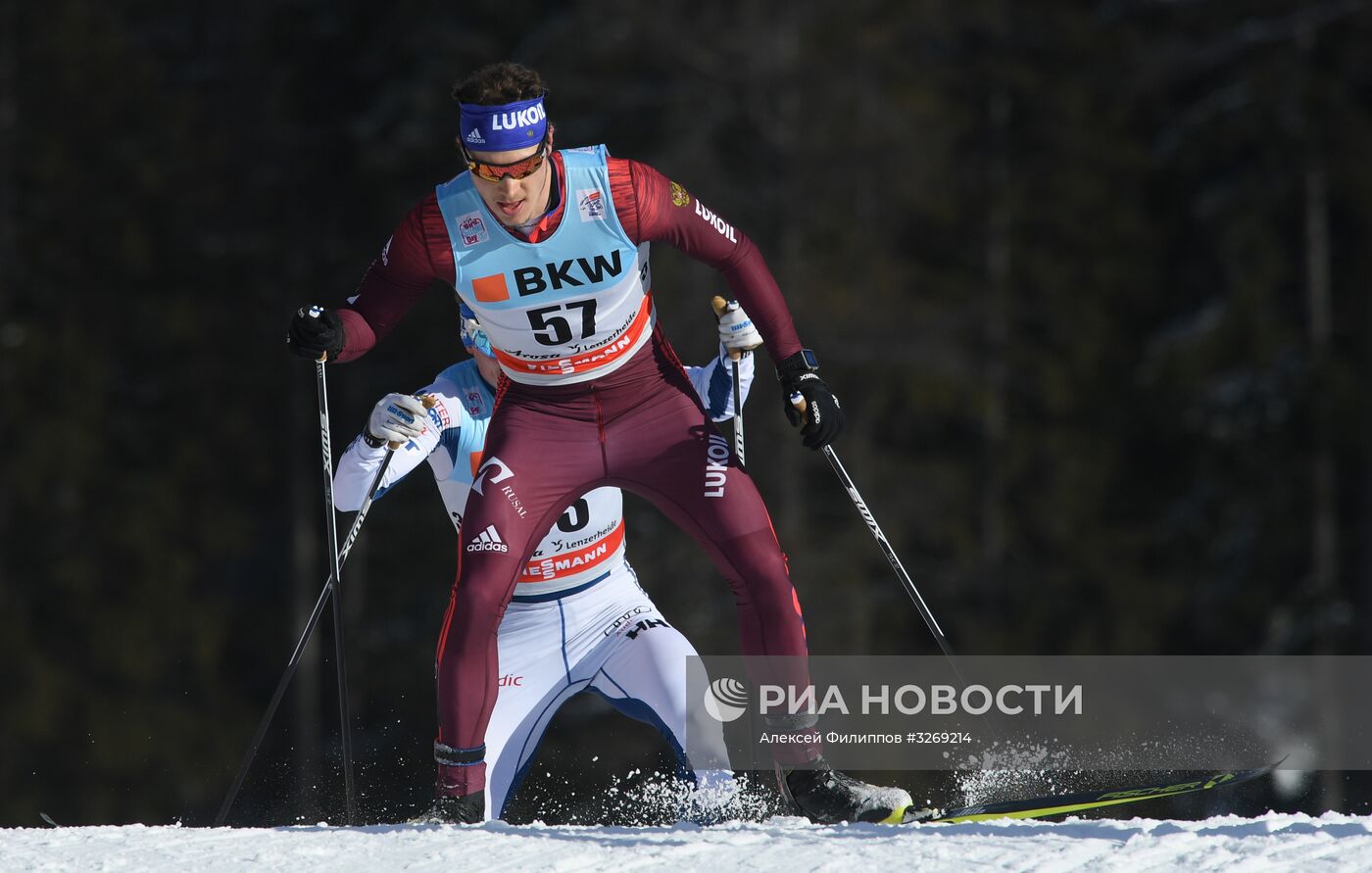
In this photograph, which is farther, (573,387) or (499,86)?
(573,387)

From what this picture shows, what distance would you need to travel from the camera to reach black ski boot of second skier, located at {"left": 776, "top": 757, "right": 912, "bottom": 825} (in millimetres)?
5492

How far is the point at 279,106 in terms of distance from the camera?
1784cm

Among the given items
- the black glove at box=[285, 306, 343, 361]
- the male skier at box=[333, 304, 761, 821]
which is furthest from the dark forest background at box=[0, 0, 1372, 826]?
the black glove at box=[285, 306, 343, 361]

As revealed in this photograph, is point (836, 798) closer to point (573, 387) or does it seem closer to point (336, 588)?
point (573, 387)

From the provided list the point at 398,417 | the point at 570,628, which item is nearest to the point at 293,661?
the point at 398,417

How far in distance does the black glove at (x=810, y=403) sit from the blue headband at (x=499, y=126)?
99 cm

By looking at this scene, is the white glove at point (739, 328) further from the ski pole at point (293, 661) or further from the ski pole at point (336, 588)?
the ski pole at point (336, 588)

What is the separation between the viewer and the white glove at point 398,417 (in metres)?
5.60

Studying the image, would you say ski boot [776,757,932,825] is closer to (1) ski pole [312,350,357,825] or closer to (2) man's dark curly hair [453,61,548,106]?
(1) ski pole [312,350,357,825]

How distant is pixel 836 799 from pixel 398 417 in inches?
65.5

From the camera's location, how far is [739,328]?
5715 millimetres

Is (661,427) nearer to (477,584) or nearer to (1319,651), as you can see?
(477,584)

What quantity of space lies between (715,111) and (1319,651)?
6.68 m

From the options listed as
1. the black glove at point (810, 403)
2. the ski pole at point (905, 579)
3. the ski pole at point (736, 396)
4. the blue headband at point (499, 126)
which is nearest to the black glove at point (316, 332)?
the blue headband at point (499, 126)
